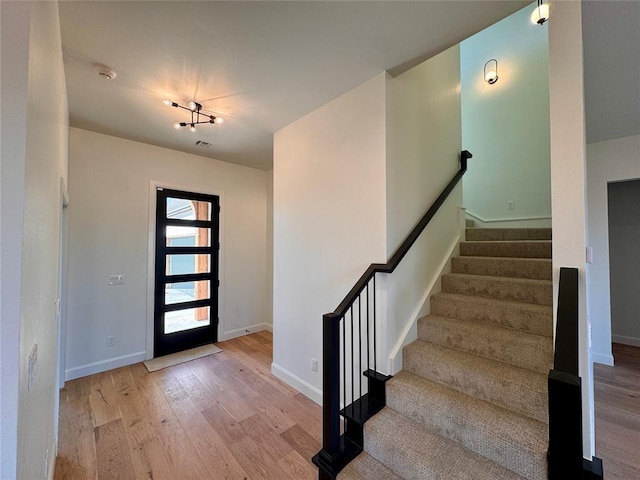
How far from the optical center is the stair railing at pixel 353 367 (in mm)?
1695

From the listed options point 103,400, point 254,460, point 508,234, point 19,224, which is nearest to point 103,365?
point 103,400

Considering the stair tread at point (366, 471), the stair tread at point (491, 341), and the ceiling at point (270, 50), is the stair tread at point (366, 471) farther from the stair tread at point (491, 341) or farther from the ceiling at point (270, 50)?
the ceiling at point (270, 50)

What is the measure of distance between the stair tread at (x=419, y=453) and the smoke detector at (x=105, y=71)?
Result: 3.17 m

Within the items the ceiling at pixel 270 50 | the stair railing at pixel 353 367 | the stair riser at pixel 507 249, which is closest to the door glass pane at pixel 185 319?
the ceiling at pixel 270 50

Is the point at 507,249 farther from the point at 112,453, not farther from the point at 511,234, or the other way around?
the point at 112,453

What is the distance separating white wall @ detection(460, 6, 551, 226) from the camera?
3.70 metres

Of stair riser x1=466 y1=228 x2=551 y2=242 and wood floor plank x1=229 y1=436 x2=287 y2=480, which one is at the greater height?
stair riser x1=466 y1=228 x2=551 y2=242

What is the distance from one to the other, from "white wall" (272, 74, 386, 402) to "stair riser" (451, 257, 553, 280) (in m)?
1.22

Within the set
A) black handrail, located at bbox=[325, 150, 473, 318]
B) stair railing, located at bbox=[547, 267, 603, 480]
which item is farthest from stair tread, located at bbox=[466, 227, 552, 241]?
stair railing, located at bbox=[547, 267, 603, 480]

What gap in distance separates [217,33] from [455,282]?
2.76 m

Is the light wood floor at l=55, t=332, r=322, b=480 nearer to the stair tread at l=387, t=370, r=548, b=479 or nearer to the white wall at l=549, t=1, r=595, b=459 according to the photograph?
the stair tread at l=387, t=370, r=548, b=479

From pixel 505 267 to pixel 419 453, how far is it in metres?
1.82

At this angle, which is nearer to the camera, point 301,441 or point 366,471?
point 366,471

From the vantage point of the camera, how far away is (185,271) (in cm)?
385
